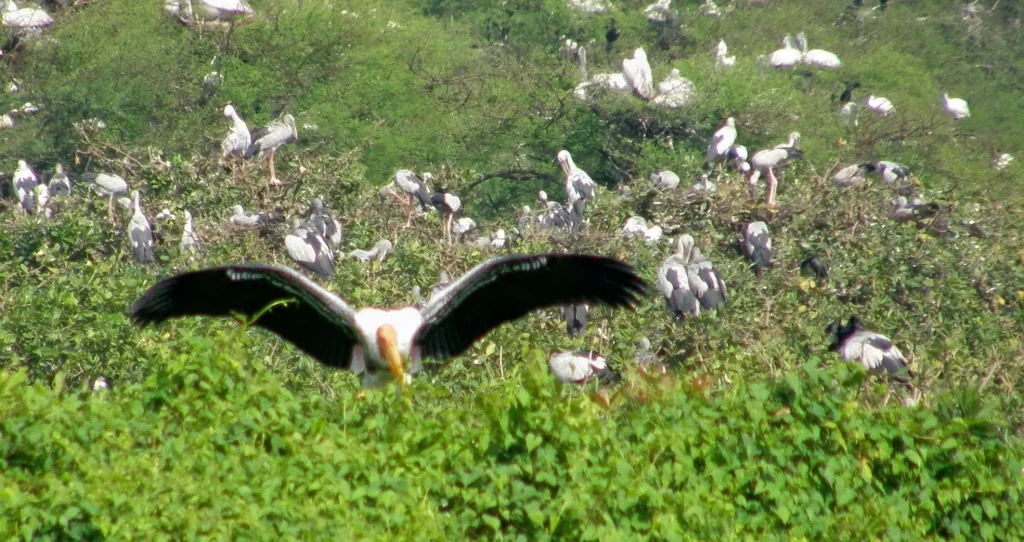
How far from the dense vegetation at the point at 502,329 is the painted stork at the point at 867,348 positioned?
14cm

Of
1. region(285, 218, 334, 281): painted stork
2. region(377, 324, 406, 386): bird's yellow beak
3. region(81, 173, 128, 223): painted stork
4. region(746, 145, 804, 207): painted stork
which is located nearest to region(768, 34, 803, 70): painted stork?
region(746, 145, 804, 207): painted stork

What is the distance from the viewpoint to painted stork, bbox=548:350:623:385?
299 inches

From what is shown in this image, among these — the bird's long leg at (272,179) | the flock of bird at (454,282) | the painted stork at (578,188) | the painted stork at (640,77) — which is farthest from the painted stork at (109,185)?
the painted stork at (640,77)

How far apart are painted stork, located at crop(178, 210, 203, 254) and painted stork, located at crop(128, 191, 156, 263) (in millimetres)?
245

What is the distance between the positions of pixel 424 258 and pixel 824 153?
8599mm

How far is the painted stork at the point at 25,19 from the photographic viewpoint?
19.4m

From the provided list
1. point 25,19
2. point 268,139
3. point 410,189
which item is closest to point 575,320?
point 410,189

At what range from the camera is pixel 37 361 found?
6.88 m

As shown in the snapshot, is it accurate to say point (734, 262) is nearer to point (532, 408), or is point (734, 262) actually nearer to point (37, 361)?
point (37, 361)

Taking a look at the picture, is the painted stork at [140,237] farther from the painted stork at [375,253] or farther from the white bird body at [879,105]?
the white bird body at [879,105]

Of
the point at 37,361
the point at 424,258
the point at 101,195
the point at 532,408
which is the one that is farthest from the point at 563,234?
the point at 532,408

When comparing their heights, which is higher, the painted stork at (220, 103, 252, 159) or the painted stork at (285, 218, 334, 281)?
the painted stork at (285, 218, 334, 281)

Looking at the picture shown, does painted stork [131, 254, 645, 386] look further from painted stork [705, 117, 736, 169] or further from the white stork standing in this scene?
the white stork standing

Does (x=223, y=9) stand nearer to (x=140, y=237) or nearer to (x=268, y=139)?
(x=268, y=139)
